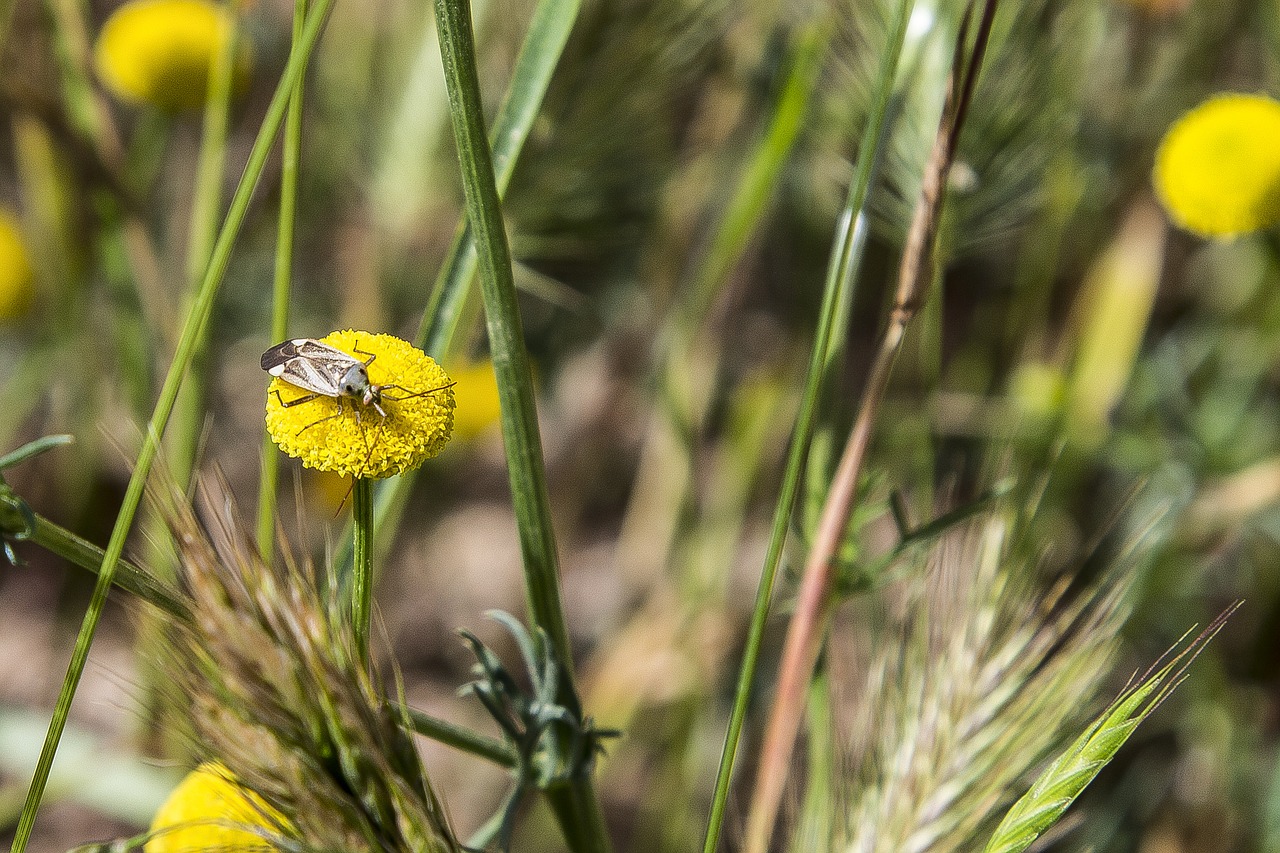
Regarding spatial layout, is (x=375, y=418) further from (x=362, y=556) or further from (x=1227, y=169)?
(x=1227, y=169)

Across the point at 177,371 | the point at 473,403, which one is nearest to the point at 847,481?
the point at 177,371

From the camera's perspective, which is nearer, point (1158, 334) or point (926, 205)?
point (926, 205)

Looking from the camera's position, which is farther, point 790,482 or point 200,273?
point 200,273

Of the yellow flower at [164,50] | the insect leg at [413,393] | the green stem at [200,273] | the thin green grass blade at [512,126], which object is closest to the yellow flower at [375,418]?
the insect leg at [413,393]

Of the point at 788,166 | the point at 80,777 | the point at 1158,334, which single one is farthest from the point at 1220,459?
the point at 80,777

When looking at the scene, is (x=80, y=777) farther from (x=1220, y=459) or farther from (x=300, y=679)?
(x=1220, y=459)

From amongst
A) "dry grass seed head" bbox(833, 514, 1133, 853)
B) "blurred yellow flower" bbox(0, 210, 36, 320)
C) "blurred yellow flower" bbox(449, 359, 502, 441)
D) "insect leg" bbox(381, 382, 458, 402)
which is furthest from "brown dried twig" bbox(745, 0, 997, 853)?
"blurred yellow flower" bbox(0, 210, 36, 320)
